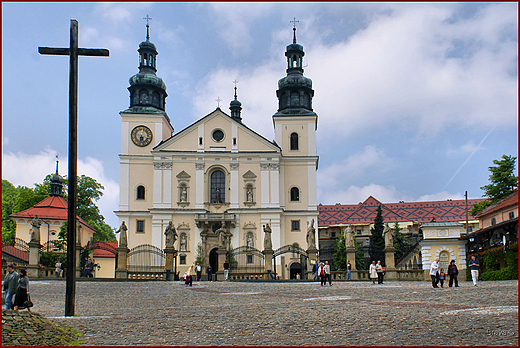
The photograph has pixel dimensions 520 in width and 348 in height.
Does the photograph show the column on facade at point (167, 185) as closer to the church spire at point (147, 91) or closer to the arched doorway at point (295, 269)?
the church spire at point (147, 91)

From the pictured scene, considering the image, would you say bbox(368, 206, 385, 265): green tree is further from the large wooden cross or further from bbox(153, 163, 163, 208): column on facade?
the large wooden cross

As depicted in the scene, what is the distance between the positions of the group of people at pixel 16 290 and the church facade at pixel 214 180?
3501cm

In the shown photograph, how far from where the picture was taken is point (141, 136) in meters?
50.2

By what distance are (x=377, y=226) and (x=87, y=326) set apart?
54687 mm

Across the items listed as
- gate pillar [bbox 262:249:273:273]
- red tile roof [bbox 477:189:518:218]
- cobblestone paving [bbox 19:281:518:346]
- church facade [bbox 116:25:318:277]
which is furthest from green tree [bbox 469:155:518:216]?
cobblestone paving [bbox 19:281:518:346]

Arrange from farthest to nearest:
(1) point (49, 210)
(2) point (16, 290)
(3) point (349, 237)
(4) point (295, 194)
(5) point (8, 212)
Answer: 1. (5) point (8, 212)
2. (1) point (49, 210)
3. (4) point (295, 194)
4. (3) point (349, 237)
5. (2) point (16, 290)

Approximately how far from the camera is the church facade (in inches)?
1871

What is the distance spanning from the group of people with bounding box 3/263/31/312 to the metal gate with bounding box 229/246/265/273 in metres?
22.0

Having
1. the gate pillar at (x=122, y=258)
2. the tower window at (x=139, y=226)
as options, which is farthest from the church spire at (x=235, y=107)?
the gate pillar at (x=122, y=258)

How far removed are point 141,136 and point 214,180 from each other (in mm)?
7812

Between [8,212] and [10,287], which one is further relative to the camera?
[8,212]

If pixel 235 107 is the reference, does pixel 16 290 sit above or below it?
below

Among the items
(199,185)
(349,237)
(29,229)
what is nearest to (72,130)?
(349,237)

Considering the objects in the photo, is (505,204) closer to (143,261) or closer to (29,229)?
(143,261)
